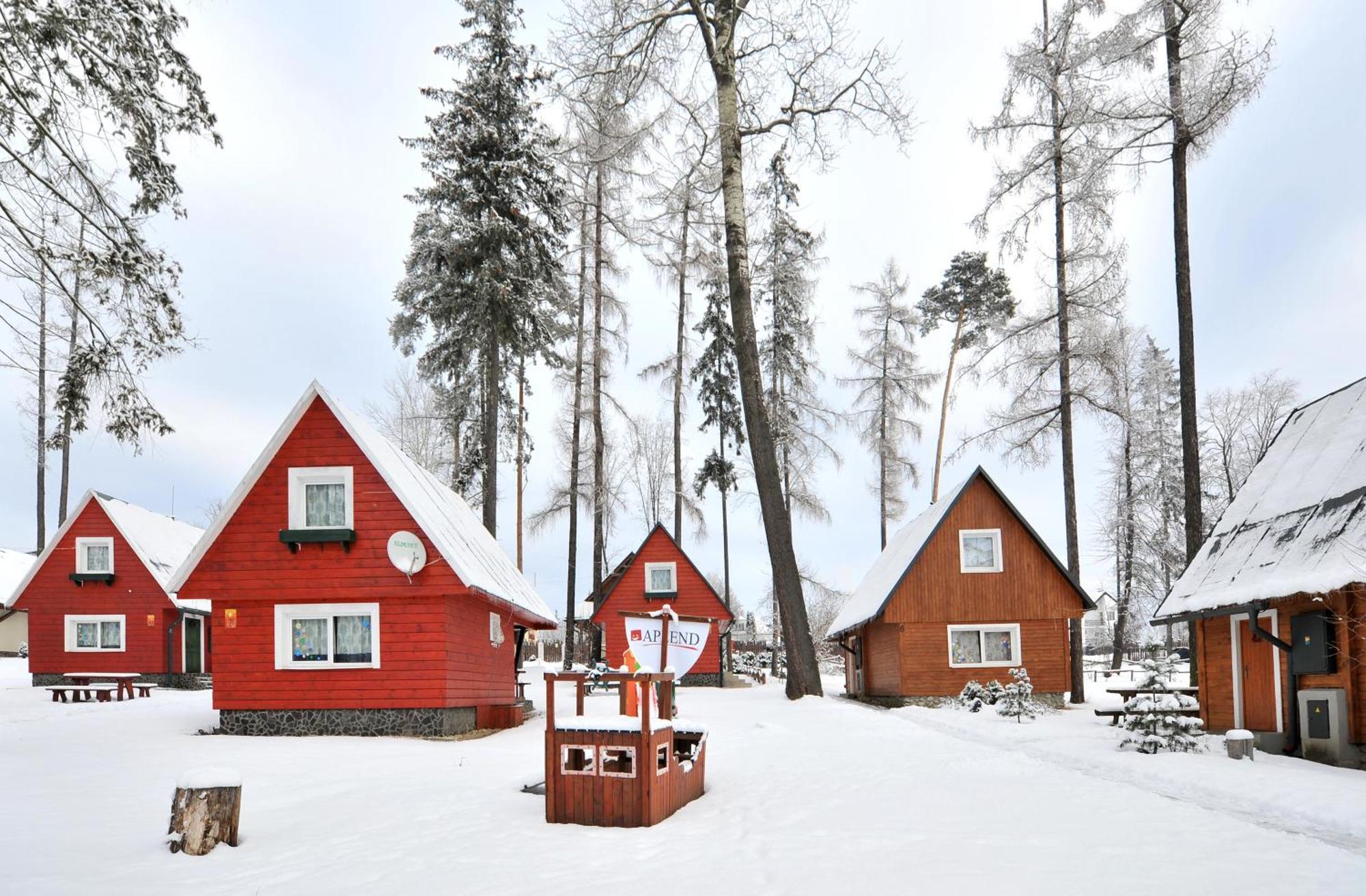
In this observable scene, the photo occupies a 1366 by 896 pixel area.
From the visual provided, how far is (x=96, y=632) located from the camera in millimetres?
27156

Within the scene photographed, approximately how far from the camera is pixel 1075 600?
2273 centimetres

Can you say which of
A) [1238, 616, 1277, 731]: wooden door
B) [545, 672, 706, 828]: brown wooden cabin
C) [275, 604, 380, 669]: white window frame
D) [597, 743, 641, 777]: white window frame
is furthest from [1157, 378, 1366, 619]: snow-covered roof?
[275, 604, 380, 669]: white window frame

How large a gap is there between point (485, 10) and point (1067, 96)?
48.4 feet

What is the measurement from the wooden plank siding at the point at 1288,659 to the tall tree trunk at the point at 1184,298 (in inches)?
97.3

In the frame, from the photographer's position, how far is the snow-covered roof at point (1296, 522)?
38.7 feet

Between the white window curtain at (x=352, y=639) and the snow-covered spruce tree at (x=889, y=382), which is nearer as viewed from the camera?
the white window curtain at (x=352, y=639)

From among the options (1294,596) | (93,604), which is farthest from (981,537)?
(93,604)

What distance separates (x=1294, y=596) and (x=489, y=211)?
19.6 meters

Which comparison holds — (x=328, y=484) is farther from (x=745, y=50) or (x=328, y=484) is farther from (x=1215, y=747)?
(x=1215, y=747)

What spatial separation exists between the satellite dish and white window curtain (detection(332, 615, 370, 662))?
150 cm

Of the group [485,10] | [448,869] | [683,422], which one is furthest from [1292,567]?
[683,422]

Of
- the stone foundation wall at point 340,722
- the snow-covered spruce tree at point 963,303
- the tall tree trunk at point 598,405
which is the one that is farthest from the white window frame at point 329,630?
the snow-covered spruce tree at point 963,303

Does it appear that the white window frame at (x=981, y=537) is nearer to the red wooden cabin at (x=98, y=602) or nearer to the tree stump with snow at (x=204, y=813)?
the tree stump with snow at (x=204, y=813)

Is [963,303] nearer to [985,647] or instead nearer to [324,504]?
[985,647]
